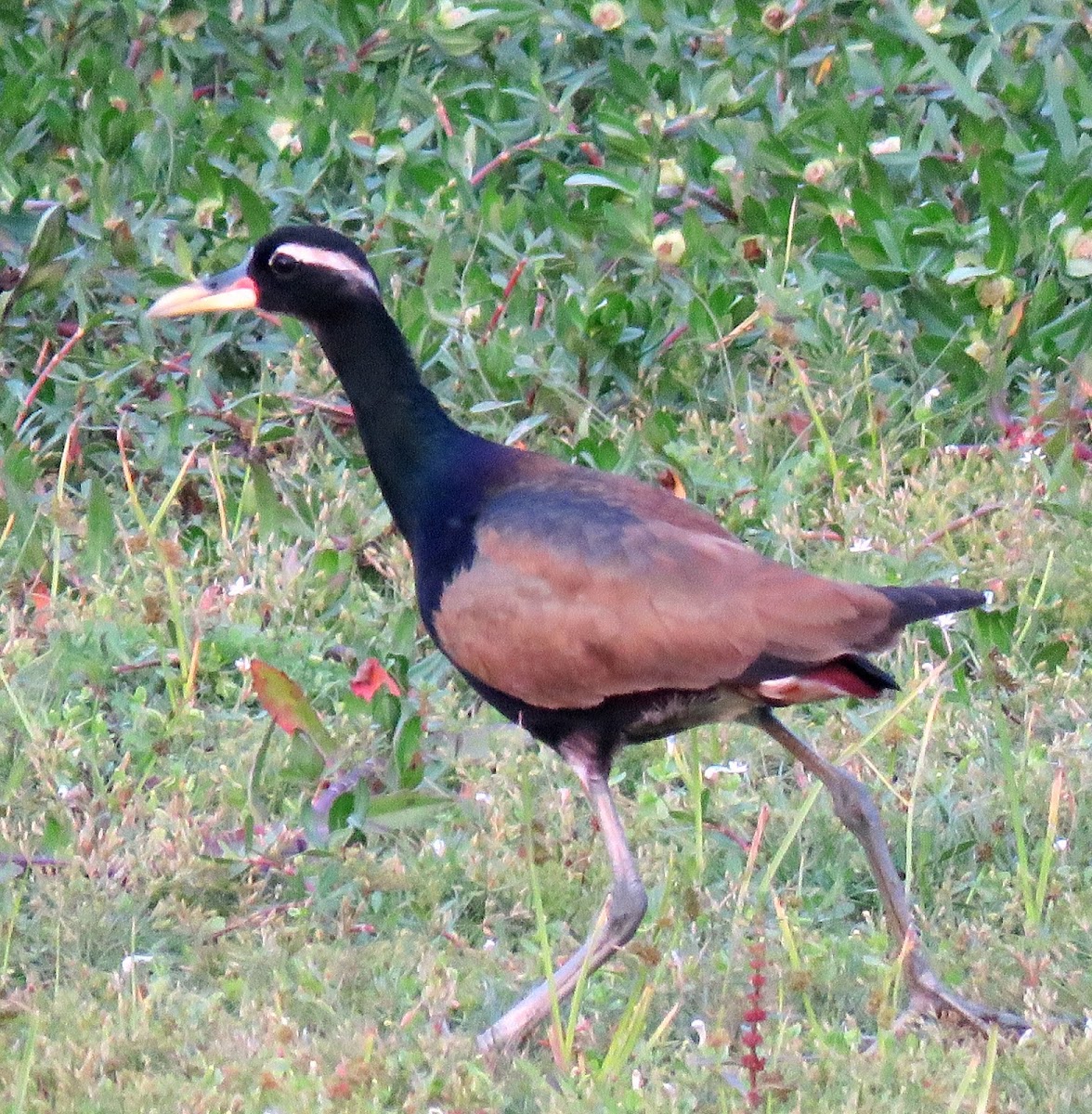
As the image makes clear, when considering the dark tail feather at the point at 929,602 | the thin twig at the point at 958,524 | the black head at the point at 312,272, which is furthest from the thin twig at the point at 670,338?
the dark tail feather at the point at 929,602

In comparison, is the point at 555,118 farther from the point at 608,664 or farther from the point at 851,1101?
the point at 851,1101

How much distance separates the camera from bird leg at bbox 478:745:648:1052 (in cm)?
368

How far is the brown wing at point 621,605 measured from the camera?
3709mm

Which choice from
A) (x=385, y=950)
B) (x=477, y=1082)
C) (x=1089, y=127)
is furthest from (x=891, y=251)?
(x=477, y=1082)

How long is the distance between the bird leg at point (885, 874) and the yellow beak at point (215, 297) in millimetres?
1485

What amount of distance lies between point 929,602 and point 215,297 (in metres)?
1.81

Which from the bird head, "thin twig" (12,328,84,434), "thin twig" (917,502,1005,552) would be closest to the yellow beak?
the bird head

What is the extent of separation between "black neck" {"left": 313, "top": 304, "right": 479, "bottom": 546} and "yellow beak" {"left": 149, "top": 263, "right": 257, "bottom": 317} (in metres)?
0.22

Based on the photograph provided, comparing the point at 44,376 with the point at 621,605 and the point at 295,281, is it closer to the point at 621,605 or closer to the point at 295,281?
the point at 295,281

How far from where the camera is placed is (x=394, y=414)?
439 centimetres

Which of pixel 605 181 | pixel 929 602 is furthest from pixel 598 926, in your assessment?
pixel 605 181

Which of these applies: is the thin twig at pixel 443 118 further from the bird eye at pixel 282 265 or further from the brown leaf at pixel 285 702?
the brown leaf at pixel 285 702

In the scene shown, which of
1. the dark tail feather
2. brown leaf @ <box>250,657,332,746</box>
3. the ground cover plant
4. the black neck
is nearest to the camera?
→ the dark tail feather

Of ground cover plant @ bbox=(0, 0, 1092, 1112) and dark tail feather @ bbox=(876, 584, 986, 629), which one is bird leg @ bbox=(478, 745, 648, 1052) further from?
dark tail feather @ bbox=(876, 584, 986, 629)
